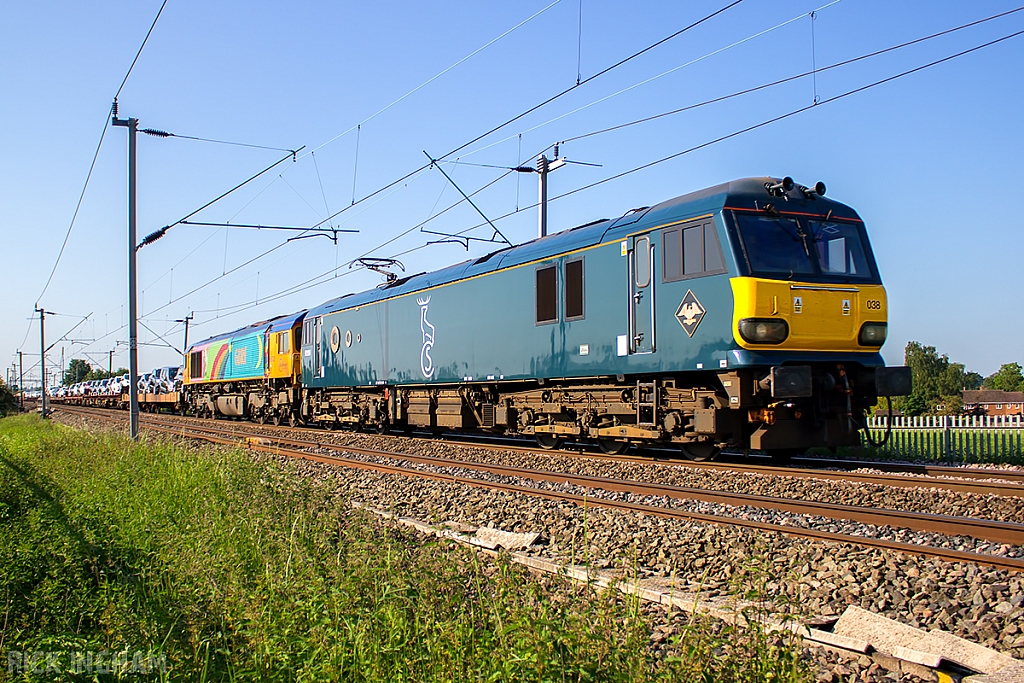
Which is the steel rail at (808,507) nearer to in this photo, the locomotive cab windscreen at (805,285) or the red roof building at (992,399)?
the locomotive cab windscreen at (805,285)

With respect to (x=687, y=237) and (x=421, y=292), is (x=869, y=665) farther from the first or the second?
A: (x=421, y=292)

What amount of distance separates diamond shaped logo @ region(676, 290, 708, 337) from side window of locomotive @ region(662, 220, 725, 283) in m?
0.30

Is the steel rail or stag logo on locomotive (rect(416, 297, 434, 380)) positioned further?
stag logo on locomotive (rect(416, 297, 434, 380))

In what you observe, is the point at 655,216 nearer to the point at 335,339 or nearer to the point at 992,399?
the point at 335,339

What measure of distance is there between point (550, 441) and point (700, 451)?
3.50 metres

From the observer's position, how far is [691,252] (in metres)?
10.7

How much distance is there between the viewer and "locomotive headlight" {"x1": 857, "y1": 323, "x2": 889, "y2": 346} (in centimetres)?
1071

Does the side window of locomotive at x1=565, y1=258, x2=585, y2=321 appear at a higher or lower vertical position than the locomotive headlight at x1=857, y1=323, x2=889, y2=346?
higher

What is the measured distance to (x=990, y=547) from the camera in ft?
20.3

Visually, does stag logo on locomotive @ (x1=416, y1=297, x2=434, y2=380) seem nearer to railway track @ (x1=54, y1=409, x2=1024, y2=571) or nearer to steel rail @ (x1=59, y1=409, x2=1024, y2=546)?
railway track @ (x1=54, y1=409, x2=1024, y2=571)

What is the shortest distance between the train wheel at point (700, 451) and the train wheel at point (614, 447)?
1.20 meters

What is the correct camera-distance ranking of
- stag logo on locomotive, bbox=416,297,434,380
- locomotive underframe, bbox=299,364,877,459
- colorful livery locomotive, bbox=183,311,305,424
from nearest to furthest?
locomotive underframe, bbox=299,364,877,459
stag logo on locomotive, bbox=416,297,434,380
colorful livery locomotive, bbox=183,311,305,424

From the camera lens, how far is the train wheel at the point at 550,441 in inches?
577

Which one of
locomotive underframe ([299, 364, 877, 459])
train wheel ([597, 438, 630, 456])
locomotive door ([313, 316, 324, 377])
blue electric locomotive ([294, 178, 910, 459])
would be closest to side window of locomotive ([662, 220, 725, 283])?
blue electric locomotive ([294, 178, 910, 459])
